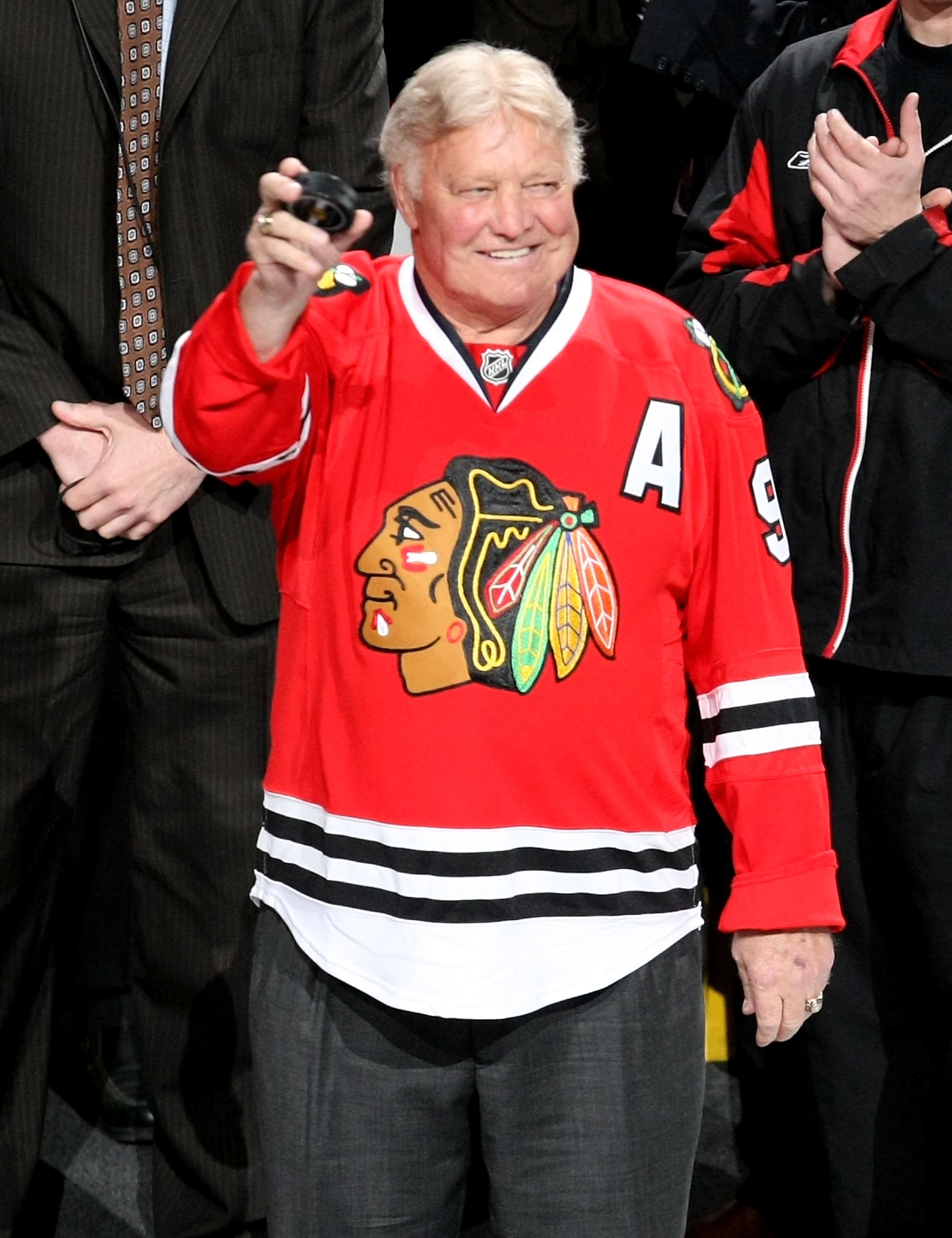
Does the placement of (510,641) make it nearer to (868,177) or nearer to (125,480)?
(125,480)

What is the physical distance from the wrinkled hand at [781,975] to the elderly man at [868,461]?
56 cm

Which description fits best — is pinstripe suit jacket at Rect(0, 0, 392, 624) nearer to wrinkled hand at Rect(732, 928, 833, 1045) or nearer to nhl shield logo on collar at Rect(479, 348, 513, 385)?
nhl shield logo on collar at Rect(479, 348, 513, 385)

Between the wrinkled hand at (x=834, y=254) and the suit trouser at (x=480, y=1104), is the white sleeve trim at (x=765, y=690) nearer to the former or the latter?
the suit trouser at (x=480, y=1104)

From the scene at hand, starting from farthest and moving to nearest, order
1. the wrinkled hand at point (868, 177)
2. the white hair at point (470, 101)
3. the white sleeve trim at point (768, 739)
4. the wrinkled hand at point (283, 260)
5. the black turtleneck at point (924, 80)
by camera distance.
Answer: the black turtleneck at point (924, 80)
the wrinkled hand at point (868, 177)
the white sleeve trim at point (768, 739)
the white hair at point (470, 101)
the wrinkled hand at point (283, 260)

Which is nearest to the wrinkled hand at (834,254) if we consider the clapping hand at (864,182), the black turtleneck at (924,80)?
the clapping hand at (864,182)

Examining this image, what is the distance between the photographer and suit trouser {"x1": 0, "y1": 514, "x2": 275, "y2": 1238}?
2121 mm

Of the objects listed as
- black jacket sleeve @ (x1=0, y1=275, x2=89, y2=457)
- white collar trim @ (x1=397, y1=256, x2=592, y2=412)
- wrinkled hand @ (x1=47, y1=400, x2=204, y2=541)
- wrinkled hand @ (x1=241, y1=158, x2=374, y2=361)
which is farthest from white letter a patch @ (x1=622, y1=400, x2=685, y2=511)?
black jacket sleeve @ (x1=0, y1=275, x2=89, y2=457)

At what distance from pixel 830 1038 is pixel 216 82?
147cm

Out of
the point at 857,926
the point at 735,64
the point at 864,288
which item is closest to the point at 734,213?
the point at 864,288

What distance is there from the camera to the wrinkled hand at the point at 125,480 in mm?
2010

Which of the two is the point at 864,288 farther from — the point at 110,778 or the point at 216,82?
the point at 110,778

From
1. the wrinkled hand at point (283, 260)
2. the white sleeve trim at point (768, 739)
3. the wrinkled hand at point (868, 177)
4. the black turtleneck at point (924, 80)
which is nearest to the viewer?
the wrinkled hand at point (283, 260)

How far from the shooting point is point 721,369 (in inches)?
63.2

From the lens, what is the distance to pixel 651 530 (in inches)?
60.2
